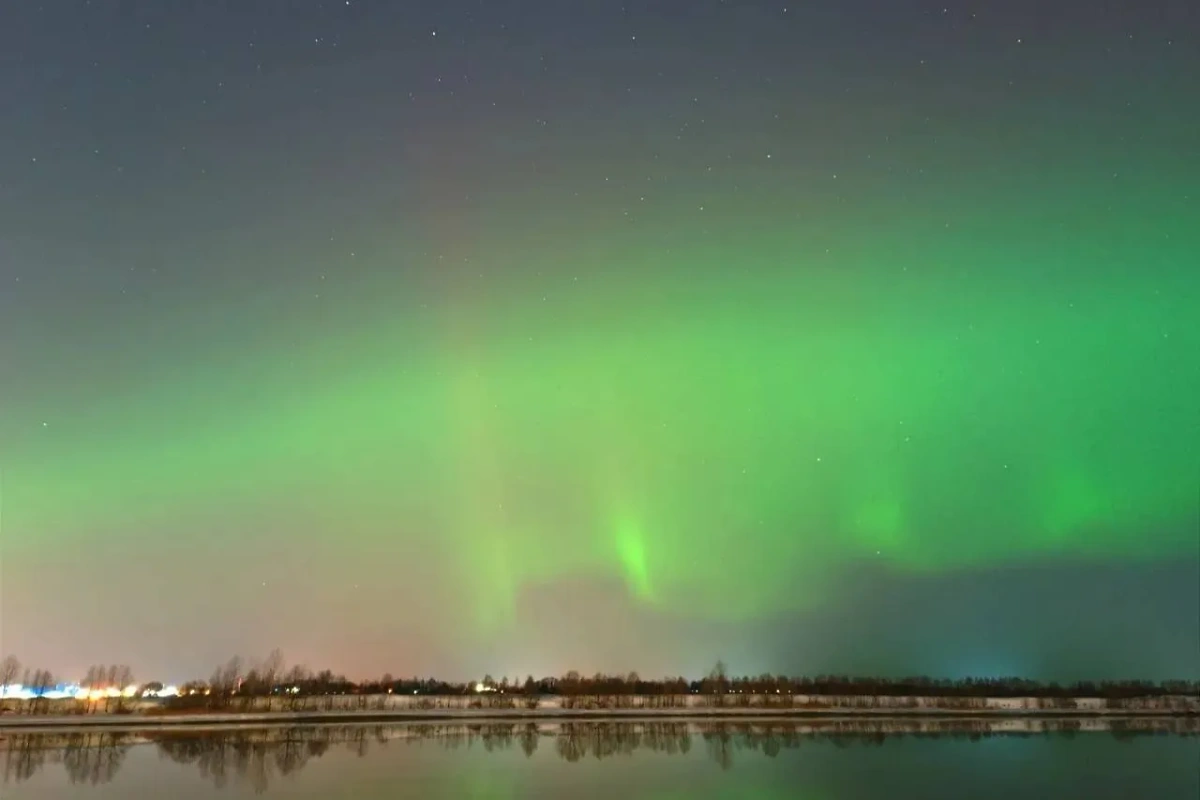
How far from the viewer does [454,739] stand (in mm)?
48062

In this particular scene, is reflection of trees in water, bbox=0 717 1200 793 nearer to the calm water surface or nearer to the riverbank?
the calm water surface

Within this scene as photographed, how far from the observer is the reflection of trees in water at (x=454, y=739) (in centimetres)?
3234

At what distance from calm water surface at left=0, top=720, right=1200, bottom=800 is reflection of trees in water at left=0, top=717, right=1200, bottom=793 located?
4.9 inches

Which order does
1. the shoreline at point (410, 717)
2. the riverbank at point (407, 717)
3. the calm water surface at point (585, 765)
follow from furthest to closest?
the riverbank at point (407, 717) → the shoreline at point (410, 717) → the calm water surface at point (585, 765)

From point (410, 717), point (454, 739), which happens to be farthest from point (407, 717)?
point (454, 739)

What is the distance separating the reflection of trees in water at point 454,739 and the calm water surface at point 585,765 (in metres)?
0.12

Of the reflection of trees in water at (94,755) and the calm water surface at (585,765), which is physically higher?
the reflection of trees in water at (94,755)

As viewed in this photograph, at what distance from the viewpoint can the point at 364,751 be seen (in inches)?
1515

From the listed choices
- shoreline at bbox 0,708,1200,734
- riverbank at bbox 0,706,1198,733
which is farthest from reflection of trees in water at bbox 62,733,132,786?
riverbank at bbox 0,706,1198,733

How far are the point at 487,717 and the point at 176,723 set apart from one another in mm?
26800

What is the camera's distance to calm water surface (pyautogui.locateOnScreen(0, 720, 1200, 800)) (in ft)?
83.5

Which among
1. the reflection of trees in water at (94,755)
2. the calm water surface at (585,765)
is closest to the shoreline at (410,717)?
the calm water surface at (585,765)

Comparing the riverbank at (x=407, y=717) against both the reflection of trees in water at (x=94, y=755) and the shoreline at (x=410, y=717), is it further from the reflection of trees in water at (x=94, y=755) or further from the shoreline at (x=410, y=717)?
the reflection of trees in water at (x=94, y=755)

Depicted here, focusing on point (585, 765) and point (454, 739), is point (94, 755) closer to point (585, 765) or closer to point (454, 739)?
point (454, 739)
